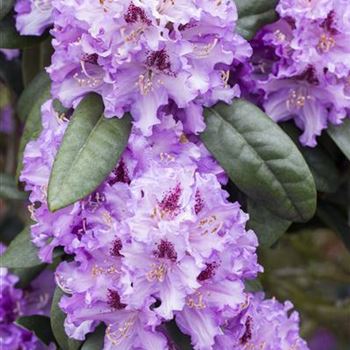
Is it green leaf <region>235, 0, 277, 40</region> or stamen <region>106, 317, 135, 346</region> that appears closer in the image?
stamen <region>106, 317, 135, 346</region>

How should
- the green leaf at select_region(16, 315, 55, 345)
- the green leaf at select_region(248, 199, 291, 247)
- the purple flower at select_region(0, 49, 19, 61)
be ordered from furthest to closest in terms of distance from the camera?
1. the purple flower at select_region(0, 49, 19, 61)
2. the green leaf at select_region(16, 315, 55, 345)
3. the green leaf at select_region(248, 199, 291, 247)

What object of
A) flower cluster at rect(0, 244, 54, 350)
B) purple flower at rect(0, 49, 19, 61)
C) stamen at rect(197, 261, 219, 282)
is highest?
stamen at rect(197, 261, 219, 282)

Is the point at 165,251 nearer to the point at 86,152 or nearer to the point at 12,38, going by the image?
the point at 86,152

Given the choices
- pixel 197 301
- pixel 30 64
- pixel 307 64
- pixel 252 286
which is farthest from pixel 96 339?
pixel 30 64

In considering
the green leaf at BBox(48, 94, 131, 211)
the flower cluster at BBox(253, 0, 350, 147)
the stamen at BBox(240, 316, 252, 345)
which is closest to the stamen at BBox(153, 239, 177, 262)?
the green leaf at BBox(48, 94, 131, 211)

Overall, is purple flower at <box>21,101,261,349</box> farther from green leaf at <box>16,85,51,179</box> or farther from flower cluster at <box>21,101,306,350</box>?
green leaf at <box>16,85,51,179</box>

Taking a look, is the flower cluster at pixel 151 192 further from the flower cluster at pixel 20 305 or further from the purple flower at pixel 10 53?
the purple flower at pixel 10 53
